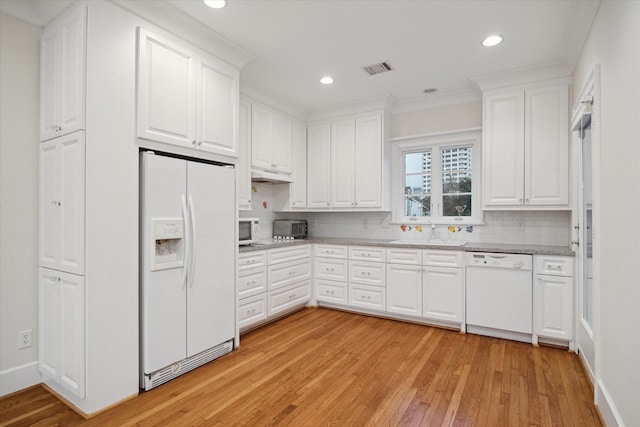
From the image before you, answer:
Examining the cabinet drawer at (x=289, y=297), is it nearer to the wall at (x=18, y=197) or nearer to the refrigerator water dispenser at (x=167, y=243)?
the refrigerator water dispenser at (x=167, y=243)

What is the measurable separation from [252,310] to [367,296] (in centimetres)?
143

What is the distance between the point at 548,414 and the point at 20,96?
4.15 m

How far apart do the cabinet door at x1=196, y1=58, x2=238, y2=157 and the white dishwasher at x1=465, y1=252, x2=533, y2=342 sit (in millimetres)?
2692

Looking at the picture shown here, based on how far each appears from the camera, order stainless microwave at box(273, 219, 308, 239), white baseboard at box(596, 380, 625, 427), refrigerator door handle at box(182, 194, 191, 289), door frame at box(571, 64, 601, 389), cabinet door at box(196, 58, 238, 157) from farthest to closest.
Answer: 1. stainless microwave at box(273, 219, 308, 239)
2. cabinet door at box(196, 58, 238, 157)
3. refrigerator door handle at box(182, 194, 191, 289)
4. door frame at box(571, 64, 601, 389)
5. white baseboard at box(596, 380, 625, 427)

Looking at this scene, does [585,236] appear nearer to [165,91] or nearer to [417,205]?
[417,205]

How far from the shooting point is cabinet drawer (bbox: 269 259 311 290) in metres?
3.89

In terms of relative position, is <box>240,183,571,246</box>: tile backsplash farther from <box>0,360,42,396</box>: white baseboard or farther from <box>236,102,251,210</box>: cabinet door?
<box>0,360,42,396</box>: white baseboard

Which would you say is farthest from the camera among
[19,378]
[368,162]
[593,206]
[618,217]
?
[368,162]

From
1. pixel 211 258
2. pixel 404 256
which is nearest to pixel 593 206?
pixel 404 256

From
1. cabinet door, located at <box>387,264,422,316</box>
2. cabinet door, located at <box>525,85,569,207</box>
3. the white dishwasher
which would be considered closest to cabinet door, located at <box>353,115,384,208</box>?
cabinet door, located at <box>387,264,422,316</box>

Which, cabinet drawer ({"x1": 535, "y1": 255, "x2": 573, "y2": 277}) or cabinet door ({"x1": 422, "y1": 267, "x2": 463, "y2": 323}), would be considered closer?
cabinet drawer ({"x1": 535, "y1": 255, "x2": 573, "y2": 277})

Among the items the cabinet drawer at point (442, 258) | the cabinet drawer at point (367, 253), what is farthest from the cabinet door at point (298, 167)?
the cabinet drawer at point (442, 258)

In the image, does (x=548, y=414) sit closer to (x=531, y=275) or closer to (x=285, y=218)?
(x=531, y=275)

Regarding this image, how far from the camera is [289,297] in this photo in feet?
13.6
